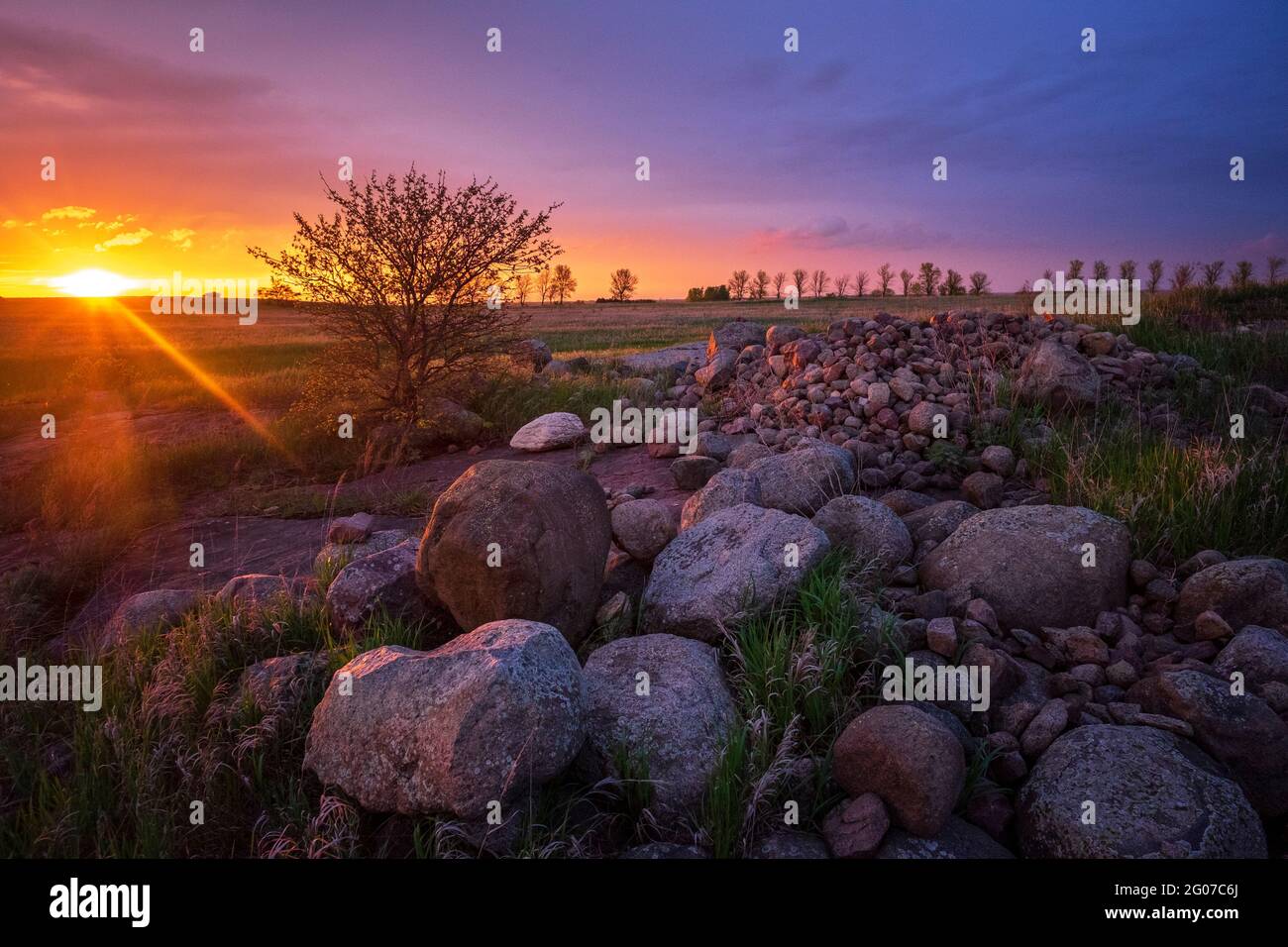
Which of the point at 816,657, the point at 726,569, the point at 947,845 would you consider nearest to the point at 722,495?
the point at 726,569

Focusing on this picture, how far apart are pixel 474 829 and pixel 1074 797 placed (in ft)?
8.30

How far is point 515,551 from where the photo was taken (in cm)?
418

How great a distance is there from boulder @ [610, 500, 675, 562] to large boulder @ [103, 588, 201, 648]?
308 cm

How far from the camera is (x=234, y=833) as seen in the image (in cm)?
325

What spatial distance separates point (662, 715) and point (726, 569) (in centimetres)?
129

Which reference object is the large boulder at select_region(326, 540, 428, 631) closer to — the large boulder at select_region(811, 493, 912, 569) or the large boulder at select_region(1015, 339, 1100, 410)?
the large boulder at select_region(811, 493, 912, 569)

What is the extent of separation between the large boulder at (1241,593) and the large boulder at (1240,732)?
2.89 ft

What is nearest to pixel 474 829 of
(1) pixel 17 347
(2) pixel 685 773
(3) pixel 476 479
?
(2) pixel 685 773

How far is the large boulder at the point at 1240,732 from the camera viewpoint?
323 cm

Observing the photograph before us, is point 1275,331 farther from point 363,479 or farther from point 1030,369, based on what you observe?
point 363,479

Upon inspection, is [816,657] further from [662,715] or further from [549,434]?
[549,434]

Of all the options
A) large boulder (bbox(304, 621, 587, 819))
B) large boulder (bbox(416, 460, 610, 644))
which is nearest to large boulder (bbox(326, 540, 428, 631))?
large boulder (bbox(416, 460, 610, 644))

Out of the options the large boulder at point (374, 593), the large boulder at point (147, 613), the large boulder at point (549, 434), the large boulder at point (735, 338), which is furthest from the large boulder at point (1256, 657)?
the large boulder at point (735, 338)

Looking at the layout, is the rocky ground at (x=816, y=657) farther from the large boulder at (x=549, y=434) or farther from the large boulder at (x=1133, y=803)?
the large boulder at (x=549, y=434)
